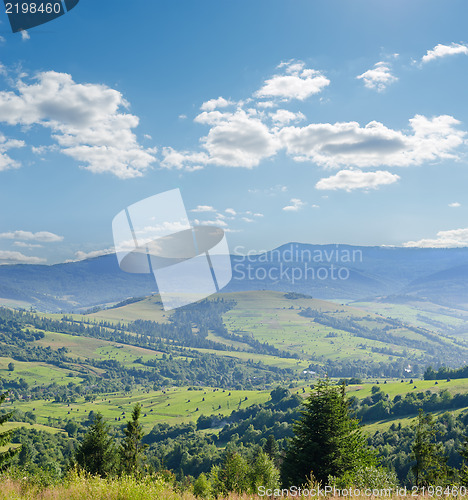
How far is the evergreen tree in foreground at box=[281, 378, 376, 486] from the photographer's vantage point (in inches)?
760

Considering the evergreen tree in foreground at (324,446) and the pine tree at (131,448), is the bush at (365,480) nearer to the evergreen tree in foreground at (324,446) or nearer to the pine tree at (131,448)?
the evergreen tree in foreground at (324,446)

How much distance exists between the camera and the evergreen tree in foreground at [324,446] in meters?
19.3

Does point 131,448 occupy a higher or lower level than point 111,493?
lower

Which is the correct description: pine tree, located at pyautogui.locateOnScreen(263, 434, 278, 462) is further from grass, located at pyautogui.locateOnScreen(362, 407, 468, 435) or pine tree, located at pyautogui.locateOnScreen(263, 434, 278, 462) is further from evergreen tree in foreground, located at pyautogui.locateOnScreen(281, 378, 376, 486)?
evergreen tree in foreground, located at pyautogui.locateOnScreen(281, 378, 376, 486)

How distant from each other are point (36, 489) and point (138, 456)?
118 ft

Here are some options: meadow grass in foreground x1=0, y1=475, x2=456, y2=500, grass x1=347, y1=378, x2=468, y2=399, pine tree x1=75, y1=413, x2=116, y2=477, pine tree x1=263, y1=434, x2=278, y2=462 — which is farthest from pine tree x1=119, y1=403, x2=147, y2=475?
grass x1=347, y1=378, x2=468, y2=399

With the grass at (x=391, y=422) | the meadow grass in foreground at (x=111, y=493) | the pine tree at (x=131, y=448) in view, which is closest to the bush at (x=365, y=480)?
the meadow grass in foreground at (x=111, y=493)

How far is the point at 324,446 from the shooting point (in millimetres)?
19766

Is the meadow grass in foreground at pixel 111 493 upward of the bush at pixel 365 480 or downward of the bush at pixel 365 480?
upward

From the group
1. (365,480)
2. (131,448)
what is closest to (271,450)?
(131,448)

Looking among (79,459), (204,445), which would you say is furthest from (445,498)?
(204,445)

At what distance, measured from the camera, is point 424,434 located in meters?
33.1

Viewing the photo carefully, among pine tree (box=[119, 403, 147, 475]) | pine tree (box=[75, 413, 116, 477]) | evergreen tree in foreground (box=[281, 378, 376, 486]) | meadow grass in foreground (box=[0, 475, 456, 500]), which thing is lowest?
pine tree (box=[119, 403, 147, 475])

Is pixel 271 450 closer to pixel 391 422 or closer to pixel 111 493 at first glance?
pixel 391 422
